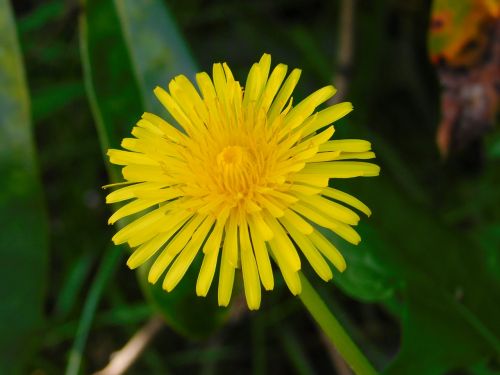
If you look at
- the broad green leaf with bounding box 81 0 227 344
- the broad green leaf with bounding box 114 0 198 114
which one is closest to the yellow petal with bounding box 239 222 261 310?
the broad green leaf with bounding box 81 0 227 344

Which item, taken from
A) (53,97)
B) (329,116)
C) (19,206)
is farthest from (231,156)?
(53,97)

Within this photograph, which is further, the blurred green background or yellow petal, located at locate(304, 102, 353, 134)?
the blurred green background

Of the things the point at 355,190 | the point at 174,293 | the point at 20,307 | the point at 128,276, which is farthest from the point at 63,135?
the point at 355,190

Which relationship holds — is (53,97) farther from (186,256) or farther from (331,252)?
(331,252)

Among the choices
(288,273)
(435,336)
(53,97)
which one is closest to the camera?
(288,273)

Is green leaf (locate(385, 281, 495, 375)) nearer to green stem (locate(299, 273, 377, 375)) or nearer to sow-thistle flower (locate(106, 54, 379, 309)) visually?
green stem (locate(299, 273, 377, 375))

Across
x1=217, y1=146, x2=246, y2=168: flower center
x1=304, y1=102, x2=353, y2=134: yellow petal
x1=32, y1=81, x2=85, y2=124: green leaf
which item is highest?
x1=32, y1=81, x2=85, y2=124: green leaf

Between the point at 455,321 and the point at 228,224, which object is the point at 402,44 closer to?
the point at 455,321
